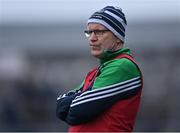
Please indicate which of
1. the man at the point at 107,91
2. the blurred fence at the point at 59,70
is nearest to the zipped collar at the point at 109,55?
the man at the point at 107,91

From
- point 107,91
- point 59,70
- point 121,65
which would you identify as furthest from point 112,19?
point 59,70

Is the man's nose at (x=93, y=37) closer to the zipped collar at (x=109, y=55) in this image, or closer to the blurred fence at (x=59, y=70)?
the zipped collar at (x=109, y=55)

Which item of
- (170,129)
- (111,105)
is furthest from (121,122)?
(170,129)

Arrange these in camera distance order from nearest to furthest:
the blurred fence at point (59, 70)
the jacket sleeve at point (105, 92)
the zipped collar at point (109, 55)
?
the jacket sleeve at point (105, 92) → the zipped collar at point (109, 55) → the blurred fence at point (59, 70)

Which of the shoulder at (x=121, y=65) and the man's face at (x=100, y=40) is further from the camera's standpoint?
the man's face at (x=100, y=40)

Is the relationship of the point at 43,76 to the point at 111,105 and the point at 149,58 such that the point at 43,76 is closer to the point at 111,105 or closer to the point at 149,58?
the point at 149,58

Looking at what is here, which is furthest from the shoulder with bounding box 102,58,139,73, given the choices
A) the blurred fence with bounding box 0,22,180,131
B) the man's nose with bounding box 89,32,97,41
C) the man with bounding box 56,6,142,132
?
the blurred fence with bounding box 0,22,180,131

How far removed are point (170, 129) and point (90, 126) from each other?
823 cm

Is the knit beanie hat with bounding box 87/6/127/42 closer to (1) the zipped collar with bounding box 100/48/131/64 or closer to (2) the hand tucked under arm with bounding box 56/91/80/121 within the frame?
(1) the zipped collar with bounding box 100/48/131/64

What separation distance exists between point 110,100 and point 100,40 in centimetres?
37

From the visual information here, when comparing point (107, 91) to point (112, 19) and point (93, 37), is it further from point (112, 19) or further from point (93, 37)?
point (112, 19)

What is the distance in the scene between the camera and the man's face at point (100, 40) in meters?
5.12

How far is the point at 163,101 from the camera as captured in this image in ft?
49.2

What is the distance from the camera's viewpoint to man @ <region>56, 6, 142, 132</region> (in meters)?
4.97
